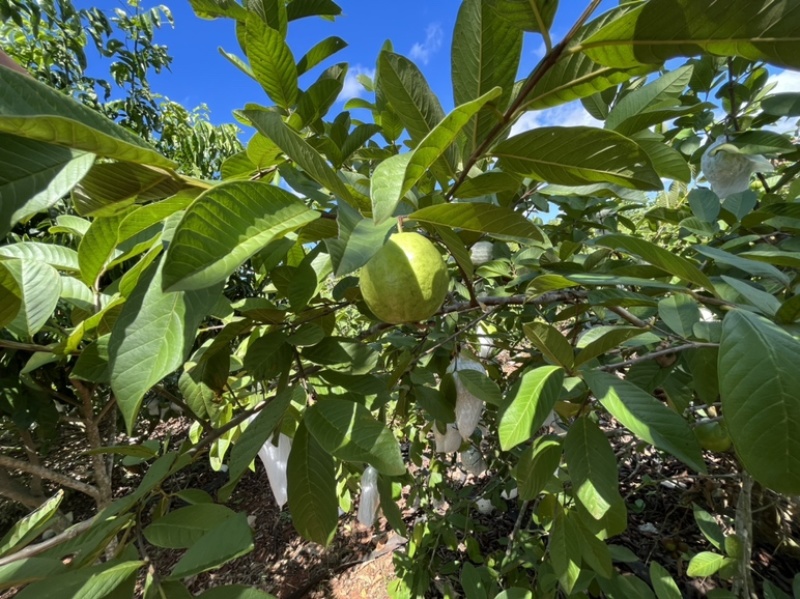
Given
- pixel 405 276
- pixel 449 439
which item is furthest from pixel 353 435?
pixel 449 439

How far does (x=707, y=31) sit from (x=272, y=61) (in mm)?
576

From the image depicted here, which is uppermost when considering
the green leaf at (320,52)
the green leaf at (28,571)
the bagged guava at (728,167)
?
the green leaf at (320,52)

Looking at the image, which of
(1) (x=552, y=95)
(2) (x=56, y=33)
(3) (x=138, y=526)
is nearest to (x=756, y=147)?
(1) (x=552, y=95)

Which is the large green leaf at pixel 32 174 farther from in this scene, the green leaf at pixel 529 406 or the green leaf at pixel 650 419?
the green leaf at pixel 650 419

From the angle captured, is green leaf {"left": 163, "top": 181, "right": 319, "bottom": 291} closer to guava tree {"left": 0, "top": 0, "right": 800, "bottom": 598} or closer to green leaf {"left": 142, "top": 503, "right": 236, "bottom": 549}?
guava tree {"left": 0, "top": 0, "right": 800, "bottom": 598}

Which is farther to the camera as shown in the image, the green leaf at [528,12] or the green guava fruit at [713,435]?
the green guava fruit at [713,435]

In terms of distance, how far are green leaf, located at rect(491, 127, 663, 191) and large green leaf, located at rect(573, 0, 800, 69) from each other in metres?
0.08

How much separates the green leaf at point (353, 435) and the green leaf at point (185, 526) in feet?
0.57

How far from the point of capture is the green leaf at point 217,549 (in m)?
0.45

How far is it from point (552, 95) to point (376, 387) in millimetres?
587

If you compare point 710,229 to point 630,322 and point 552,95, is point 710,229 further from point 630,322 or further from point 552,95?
point 552,95

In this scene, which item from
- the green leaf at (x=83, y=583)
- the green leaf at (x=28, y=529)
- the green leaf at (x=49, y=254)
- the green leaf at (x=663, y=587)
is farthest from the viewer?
the green leaf at (x=663, y=587)

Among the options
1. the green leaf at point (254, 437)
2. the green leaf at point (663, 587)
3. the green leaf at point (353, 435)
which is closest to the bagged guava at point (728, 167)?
the green leaf at point (663, 587)

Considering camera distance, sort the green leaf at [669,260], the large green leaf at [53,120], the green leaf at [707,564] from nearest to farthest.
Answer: the large green leaf at [53,120] → the green leaf at [669,260] → the green leaf at [707,564]
